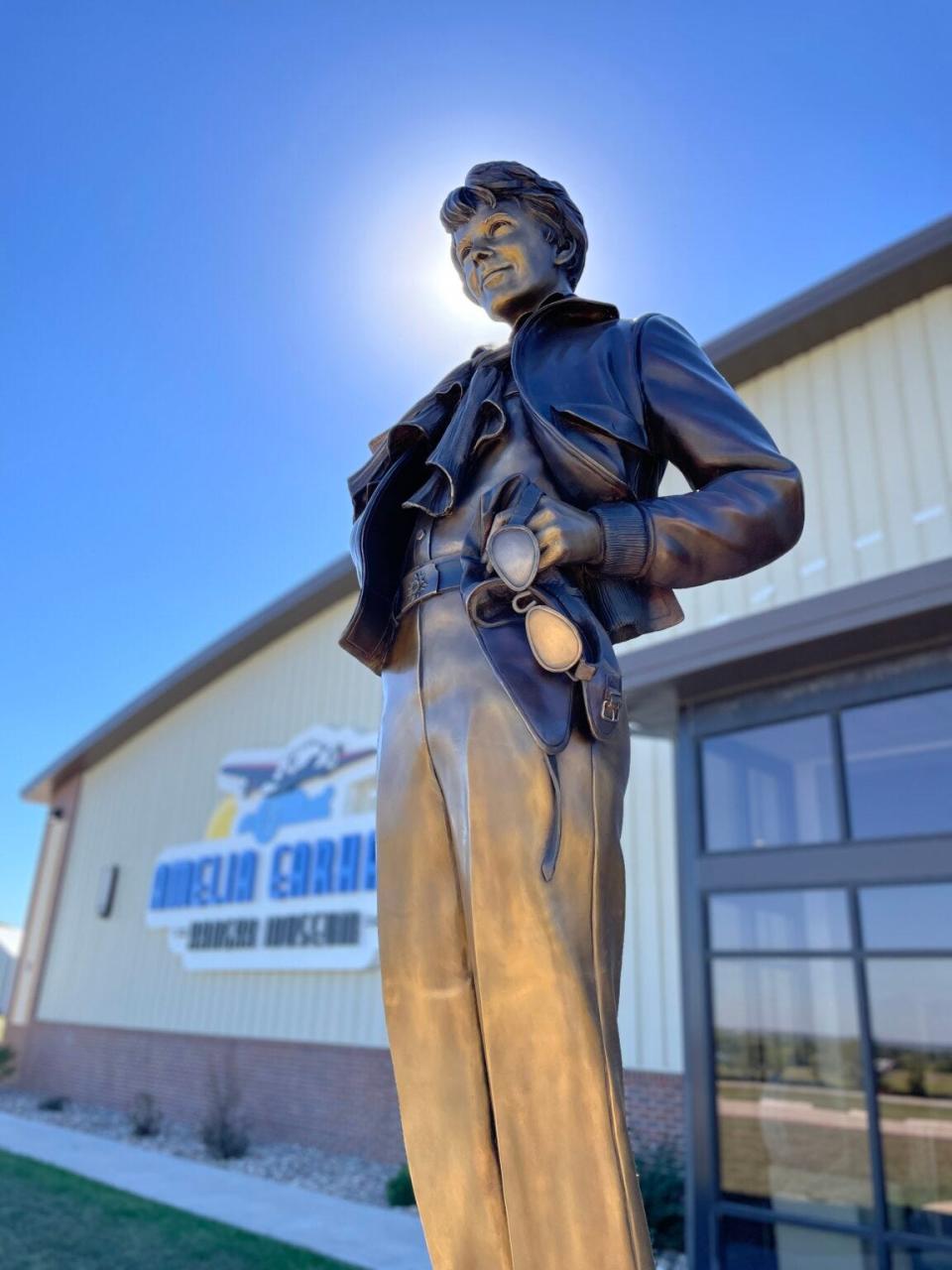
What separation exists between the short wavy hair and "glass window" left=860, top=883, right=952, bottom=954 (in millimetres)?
6116

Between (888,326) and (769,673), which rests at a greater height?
(888,326)

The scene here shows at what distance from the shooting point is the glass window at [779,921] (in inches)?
287

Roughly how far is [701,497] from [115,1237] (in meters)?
8.09

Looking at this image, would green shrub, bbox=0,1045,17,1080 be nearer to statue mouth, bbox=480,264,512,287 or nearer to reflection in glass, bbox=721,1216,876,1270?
reflection in glass, bbox=721,1216,876,1270

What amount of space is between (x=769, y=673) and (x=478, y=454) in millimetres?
6584

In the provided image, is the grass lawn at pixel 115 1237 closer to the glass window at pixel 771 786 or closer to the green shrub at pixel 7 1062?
the glass window at pixel 771 786

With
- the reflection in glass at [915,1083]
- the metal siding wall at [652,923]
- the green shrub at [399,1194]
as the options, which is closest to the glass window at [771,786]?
the reflection in glass at [915,1083]

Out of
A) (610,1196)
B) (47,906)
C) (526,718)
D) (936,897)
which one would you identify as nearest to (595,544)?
(526,718)

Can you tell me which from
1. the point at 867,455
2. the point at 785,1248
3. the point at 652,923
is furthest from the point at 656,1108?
the point at 867,455

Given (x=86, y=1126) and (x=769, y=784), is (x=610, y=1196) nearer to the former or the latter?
(x=769, y=784)

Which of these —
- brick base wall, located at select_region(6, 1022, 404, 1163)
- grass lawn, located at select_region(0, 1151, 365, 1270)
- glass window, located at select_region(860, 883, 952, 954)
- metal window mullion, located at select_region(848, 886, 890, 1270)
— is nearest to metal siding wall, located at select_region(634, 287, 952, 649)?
glass window, located at select_region(860, 883, 952, 954)

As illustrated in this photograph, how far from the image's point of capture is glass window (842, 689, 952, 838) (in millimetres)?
7016

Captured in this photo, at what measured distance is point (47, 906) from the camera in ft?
72.9

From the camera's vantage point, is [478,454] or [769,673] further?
[769,673]
